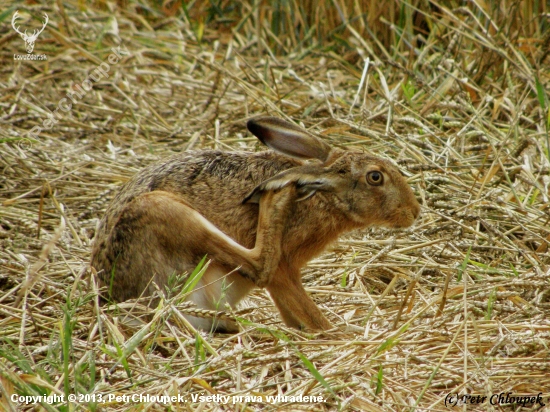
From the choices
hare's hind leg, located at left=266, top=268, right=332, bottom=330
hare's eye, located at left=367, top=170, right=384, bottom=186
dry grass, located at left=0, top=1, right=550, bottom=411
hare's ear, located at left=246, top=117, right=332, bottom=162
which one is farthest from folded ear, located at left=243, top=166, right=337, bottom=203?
dry grass, located at left=0, top=1, right=550, bottom=411

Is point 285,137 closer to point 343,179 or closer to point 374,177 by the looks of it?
point 343,179

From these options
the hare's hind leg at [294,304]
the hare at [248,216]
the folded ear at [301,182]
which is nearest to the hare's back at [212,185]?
the hare at [248,216]

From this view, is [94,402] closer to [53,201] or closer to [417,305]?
[417,305]

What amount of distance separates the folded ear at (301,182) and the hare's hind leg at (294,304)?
0.50 metres

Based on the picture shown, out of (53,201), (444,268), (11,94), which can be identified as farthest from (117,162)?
(444,268)

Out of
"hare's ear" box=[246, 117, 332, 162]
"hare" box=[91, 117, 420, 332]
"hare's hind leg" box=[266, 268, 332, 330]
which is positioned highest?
"hare's ear" box=[246, 117, 332, 162]

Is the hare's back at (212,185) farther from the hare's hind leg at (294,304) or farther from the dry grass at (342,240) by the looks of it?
the dry grass at (342,240)

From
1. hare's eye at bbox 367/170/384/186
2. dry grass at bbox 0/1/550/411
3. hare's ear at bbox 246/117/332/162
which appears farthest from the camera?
hare's eye at bbox 367/170/384/186

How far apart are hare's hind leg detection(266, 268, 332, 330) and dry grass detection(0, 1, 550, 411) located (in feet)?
0.40

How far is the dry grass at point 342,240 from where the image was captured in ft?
12.6

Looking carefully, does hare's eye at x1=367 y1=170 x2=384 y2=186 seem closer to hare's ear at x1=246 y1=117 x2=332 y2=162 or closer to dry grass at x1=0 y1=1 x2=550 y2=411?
hare's ear at x1=246 y1=117 x2=332 y2=162

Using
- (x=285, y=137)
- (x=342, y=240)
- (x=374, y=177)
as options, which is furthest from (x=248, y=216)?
(x=342, y=240)

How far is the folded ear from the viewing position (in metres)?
4.90

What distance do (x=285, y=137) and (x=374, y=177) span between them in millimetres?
650
